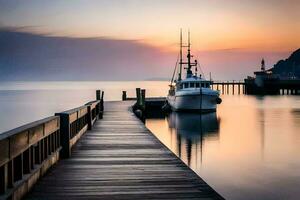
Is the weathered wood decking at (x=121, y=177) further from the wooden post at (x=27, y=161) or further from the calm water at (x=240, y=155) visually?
the calm water at (x=240, y=155)

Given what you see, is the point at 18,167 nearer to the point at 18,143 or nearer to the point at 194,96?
the point at 18,143

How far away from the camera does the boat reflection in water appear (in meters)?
26.4

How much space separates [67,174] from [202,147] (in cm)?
2130

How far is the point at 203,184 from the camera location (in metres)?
7.79

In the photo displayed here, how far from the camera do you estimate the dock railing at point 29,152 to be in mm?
5582

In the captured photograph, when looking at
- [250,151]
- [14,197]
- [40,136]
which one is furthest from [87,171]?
[250,151]

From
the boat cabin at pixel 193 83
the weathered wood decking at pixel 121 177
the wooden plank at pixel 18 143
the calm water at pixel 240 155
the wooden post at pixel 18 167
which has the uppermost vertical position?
the boat cabin at pixel 193 83

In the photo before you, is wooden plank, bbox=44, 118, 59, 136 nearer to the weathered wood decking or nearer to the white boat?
the weathered wood decking

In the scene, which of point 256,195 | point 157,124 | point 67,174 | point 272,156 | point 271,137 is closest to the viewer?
point 67,174

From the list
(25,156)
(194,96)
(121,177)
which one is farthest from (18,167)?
(194,96)

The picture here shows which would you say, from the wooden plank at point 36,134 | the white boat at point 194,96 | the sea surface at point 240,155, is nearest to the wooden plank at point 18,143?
the wooden plank at point 36,134

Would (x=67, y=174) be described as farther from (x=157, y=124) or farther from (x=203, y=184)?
(x=157, y=124)

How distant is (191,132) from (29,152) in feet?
106

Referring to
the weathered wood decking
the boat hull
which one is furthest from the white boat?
the weathered wood decking
